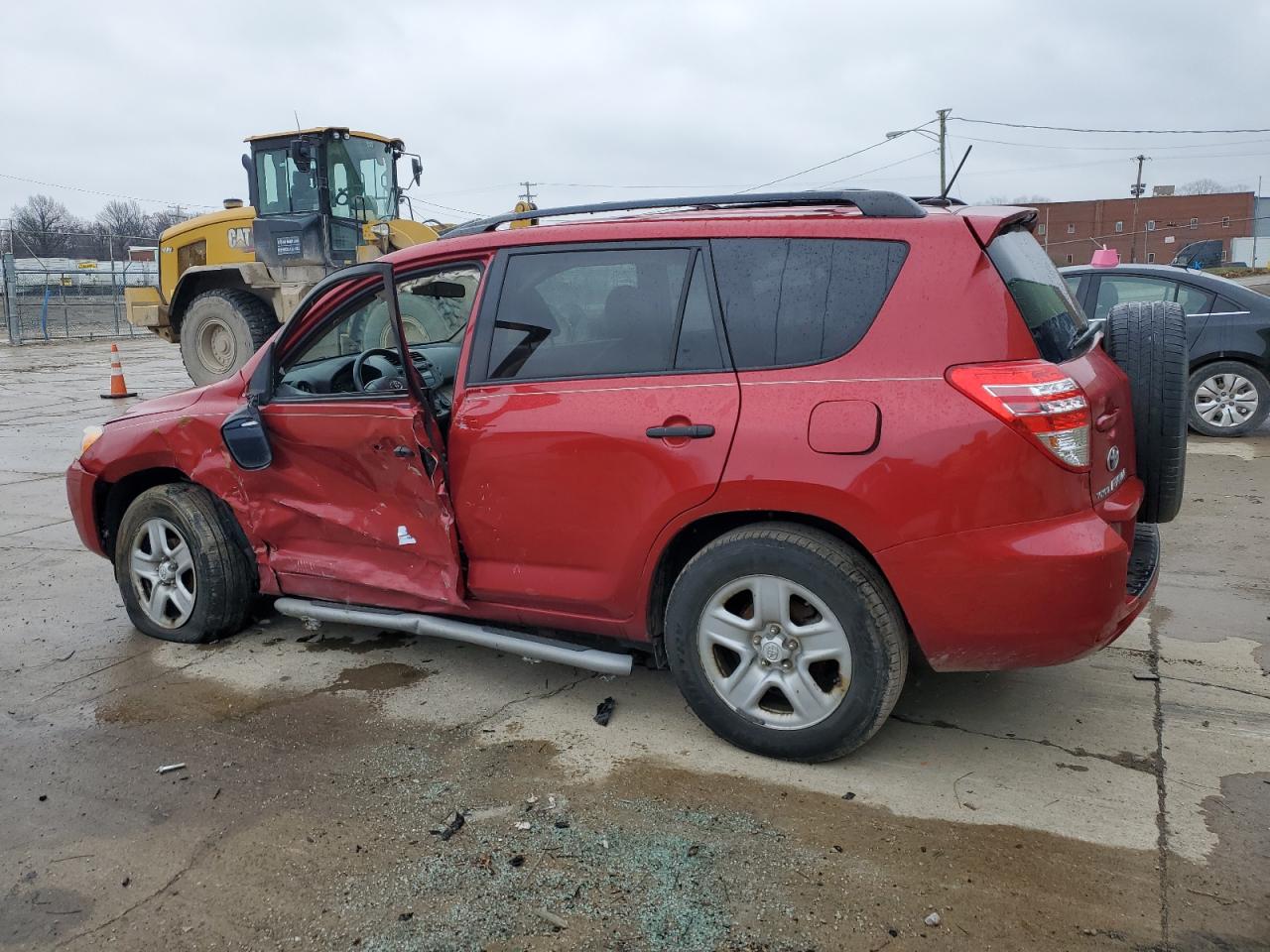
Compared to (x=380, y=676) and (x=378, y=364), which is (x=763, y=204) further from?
(x=380, y=676)

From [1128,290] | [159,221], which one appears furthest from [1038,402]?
[159,221]

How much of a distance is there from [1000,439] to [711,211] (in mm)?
1447

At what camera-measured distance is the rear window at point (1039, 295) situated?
3.17m

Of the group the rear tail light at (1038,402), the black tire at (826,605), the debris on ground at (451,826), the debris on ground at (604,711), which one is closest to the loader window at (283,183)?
the debris on ground at (604,711)

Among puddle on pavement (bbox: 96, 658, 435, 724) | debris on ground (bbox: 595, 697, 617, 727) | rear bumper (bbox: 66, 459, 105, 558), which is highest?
rear bumper (bbox: 66, 459, 105, 558)

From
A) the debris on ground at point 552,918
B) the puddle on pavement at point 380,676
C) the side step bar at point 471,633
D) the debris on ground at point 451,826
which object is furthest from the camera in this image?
the puddle on pavement at point 380,676

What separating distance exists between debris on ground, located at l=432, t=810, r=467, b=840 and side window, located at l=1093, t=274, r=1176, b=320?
A: 7.92 metres

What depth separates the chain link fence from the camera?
2944 centimetres

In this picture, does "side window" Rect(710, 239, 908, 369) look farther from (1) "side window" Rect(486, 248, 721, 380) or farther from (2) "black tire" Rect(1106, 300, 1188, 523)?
(2) "black tire" Rect(1106, 300, 1188, 523)

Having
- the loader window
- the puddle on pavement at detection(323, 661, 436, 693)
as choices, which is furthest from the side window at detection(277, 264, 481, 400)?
the loader window

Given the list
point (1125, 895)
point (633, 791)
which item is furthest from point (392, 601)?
point (1125, 895)

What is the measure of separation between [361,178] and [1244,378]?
11.3 metres

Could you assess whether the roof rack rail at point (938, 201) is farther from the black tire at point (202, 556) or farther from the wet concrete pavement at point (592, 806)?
the black tire at point (202, 556)

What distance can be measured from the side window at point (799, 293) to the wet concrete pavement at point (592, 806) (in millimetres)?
1405
